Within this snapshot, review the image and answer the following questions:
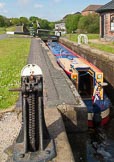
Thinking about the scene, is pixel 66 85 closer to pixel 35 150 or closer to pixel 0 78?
pixel 0 78

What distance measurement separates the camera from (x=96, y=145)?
10.7 metres

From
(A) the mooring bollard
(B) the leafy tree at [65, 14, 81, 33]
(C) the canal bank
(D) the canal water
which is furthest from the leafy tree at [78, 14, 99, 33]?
(A) the mooring bollard

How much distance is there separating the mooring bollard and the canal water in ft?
6.88

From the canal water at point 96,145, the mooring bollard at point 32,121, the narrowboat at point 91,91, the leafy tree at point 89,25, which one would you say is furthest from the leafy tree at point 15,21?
the mooring bollard at point 32,121

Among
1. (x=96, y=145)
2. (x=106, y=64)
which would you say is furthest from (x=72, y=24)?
(x=96, y=145)

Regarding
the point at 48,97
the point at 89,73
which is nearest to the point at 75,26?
the point at 89,73

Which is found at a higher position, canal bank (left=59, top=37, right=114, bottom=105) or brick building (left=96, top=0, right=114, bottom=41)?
brick building (left=96, top=0, right=114, bottom=41)

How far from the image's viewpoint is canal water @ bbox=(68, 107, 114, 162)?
710 cm

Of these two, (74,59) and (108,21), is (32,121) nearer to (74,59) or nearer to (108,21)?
(74,59)

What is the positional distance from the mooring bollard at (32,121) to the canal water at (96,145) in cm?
210

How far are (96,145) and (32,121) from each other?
245 inches

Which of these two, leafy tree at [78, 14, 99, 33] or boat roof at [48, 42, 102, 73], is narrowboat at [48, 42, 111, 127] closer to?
boat roof at [48, 42, 102, 73]

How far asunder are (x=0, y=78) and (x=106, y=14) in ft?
84.6

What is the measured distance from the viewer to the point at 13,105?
7.92 meters
